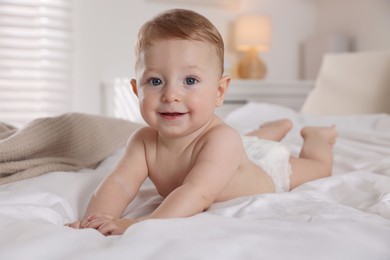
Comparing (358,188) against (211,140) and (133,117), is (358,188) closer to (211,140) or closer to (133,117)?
(211,140)

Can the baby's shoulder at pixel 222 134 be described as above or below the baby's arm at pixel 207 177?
above

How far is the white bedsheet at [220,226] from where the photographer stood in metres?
0.58

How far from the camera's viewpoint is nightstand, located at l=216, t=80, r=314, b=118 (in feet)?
11.0

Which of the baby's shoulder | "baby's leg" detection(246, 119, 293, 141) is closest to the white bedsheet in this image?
the baby's shoulder

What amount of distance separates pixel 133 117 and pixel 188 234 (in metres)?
2.58

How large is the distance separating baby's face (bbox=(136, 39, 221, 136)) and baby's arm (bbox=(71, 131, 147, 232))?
12 centimetres

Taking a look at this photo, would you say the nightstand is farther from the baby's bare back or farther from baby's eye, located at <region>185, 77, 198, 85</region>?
baby's eye, located at <region>185, 77, 198, 85</region>

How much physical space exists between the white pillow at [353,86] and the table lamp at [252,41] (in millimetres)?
868

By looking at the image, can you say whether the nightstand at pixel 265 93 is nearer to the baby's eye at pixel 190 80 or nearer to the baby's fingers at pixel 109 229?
the baby's eye at pixel 190 80

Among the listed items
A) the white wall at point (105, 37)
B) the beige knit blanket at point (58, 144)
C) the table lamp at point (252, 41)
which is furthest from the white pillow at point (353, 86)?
the beige knit blanket at point (58, 144)

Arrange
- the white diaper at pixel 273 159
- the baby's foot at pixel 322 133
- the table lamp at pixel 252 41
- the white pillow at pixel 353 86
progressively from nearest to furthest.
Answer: the white diaper at pixel 273 159 → the baby's foot at pixel 322 133 → the white pillow at pixel 353 86 → the table lamp at pixel 252 41

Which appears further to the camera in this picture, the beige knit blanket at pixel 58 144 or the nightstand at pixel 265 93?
the nightstand at pixel 265 93

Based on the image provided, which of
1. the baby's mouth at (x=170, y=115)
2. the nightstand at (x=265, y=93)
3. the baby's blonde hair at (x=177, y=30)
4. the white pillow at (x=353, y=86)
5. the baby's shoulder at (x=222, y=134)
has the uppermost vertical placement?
the baby's blonde hair at (x=177, y=30)

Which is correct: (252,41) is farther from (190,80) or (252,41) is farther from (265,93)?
(190,80)
